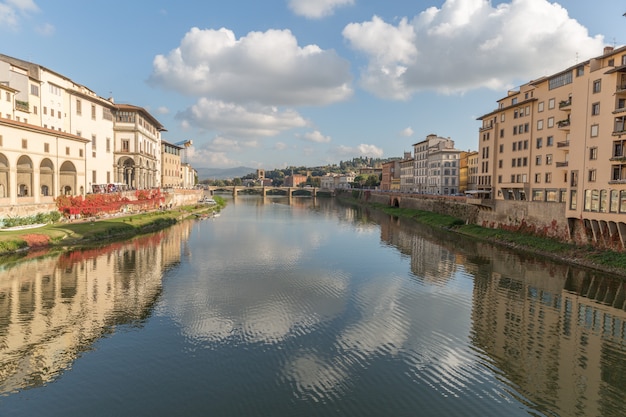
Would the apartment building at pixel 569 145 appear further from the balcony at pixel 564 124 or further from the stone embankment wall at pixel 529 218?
the stone embankment wall at pixel 529 218

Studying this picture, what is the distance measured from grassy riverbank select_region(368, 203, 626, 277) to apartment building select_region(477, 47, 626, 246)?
76.0 inches

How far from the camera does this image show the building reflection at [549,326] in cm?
1620

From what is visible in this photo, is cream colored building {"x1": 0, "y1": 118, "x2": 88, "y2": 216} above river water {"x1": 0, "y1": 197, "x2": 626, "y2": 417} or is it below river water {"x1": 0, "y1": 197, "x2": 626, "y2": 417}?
above

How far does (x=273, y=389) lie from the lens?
15.8 metres

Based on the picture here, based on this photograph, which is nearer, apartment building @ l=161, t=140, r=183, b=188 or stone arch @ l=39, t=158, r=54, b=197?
stone arch @ l=39, t=158, r=54, b=197

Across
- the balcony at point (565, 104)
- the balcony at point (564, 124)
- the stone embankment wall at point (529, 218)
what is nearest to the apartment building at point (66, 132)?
the stone embankment wall at point (529, 218)

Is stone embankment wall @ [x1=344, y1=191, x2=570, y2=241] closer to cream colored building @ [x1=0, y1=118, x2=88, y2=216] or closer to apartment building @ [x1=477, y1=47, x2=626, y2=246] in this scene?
apartment building @ [x1=477, y1=47, x2=626, y2=246]

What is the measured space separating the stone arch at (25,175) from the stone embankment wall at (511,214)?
63339 mm

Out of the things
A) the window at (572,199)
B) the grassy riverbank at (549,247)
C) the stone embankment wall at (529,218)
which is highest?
the window at (572,199)

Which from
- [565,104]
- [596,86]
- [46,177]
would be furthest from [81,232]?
[565,104]

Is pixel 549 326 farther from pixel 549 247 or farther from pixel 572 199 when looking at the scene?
pixel 572 199

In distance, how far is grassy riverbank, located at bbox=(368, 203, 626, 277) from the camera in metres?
35.7

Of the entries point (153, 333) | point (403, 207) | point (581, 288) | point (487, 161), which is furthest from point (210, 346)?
point (403, 207)

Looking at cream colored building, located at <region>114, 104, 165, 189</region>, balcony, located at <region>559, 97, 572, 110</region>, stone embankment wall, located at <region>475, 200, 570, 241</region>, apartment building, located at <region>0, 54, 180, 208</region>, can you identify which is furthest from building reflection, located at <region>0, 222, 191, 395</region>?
balcony, located at <region>559, 97, 572, 110</region>
